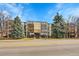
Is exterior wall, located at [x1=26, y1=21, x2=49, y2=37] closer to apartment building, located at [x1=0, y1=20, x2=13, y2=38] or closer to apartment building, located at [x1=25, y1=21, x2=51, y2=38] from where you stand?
apartment building, located at [x1=25, y1=21, x2=51, y2=38]

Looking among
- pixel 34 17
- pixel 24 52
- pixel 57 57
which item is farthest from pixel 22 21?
pixel 57 57

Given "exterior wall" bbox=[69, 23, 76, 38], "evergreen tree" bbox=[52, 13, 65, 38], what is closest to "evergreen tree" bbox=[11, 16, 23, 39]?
"evergreen tree" bbox=[52, 13, 65, 38]

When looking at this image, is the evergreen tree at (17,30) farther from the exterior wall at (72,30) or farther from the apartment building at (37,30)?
the exterior wall at (72,30)

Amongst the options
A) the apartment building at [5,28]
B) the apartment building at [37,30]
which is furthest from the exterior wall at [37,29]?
the apartment building at [5,28]

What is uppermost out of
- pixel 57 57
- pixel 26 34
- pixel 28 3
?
→ pixel 28 3

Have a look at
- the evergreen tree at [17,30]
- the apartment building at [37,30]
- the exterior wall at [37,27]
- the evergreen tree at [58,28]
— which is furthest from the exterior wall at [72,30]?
the evergreen tree at [17,30]

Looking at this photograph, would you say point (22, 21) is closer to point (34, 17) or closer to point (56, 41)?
point (34, 17)

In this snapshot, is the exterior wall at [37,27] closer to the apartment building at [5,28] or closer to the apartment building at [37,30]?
the apartment building at [37,30]

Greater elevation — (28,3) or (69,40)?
(28,3)
